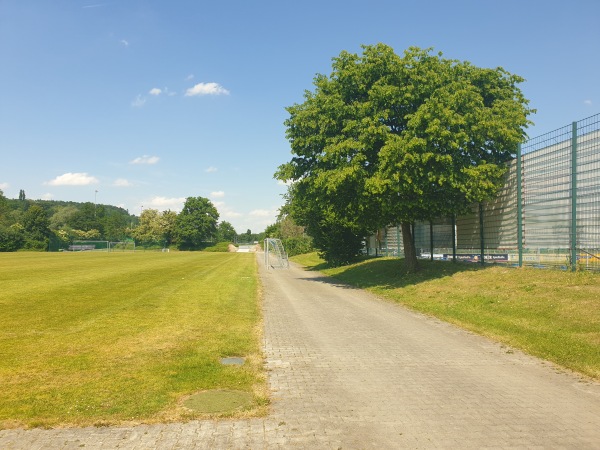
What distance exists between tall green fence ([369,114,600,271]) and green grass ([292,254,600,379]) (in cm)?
77

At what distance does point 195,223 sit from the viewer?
135000 mm

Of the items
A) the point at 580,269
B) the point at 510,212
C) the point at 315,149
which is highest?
the point at 315,149

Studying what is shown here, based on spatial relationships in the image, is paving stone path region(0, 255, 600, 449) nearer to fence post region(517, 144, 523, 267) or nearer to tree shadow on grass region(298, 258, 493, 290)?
fence post region(517, 144, 523, 267)

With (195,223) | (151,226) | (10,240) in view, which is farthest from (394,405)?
(151,226)

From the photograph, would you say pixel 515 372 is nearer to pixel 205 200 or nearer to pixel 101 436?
A: pixel 101 436

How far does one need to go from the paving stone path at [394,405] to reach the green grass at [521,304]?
722 millimetres

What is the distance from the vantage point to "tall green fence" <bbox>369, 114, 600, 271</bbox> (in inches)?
554

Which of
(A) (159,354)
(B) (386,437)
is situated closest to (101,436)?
(B) (386,437)

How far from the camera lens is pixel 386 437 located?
5008 millimetres

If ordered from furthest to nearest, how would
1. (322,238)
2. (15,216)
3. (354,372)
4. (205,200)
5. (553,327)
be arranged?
(205,200)
(15,216)
(322,238)
(553,327)
(354,372)

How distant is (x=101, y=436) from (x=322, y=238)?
32564 millimetres

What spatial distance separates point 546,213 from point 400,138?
19.2ft

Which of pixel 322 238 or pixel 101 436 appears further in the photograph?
pixel 322 238

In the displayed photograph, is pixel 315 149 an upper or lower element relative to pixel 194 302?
upper
